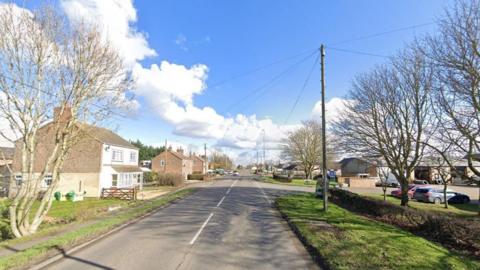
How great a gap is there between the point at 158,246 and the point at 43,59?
424 inches

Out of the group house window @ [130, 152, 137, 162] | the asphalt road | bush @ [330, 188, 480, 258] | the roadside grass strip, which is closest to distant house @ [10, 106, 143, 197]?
house window @ [130, 152, 137, 162]

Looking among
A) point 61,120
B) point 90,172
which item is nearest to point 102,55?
point 61,120

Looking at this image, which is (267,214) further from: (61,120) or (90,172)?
(90,172)

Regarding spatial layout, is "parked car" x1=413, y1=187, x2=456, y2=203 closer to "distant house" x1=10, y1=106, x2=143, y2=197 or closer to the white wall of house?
"distant house" x1=10, y1=106, x2=143, y2=197

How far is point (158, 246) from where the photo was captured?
9.85 metres

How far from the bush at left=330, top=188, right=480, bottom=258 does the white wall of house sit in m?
25.6

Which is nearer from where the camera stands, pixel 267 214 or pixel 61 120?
pixel 61 120

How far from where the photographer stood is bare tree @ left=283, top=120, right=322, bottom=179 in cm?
6475

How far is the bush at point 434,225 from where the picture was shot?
10.5 meters

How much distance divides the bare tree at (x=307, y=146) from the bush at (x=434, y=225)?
4524cm

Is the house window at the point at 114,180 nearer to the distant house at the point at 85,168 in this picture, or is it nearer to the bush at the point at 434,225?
the distant house at the point at 85,168

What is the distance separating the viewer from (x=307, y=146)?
66.1m

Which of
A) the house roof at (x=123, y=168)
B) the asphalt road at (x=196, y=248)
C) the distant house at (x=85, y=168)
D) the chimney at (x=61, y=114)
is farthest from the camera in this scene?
the house roof at (x=123, y=168)

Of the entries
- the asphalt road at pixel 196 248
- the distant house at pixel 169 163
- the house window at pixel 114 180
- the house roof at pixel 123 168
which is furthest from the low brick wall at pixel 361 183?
the asphalt road at pixel 196 248
